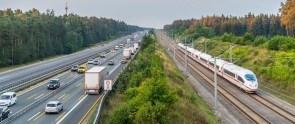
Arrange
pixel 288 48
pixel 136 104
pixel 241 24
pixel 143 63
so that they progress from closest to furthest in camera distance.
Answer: pixel 136 104 → pixel 143 63 → pixel 288 48 → pixel 241 24

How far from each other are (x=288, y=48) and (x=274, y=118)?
1405 inches

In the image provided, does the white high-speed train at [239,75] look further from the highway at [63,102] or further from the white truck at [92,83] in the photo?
the highway at [63,102]

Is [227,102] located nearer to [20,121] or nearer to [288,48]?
[20,121]

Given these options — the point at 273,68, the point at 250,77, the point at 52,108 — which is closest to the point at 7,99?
the point at 52,108

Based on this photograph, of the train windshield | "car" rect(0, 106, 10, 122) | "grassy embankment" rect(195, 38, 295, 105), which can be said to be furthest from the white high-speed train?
"car" rect(0, 106, 10, 122)

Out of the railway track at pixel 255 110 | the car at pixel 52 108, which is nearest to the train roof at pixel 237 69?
the railway track at pixel 255 110

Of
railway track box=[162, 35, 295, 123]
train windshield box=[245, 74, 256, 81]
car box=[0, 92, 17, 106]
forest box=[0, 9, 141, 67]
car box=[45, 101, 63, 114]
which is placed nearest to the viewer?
railway track box=[162, 35, 295, 123]

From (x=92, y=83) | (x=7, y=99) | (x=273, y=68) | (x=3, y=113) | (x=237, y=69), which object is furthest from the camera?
(x=273, y=68)

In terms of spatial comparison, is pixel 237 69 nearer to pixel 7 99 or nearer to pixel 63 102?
pixel 63 102

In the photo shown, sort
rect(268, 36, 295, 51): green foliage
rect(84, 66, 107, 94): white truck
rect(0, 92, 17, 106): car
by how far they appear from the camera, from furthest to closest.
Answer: rect(268, 36, 295, 51): green foliage
rect(84, 66, 107, 94): white truck
rect(0, 92, 17, 106): car

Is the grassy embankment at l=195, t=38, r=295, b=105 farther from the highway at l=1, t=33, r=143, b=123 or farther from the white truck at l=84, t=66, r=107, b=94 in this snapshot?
the highway at l=1, t=33, r=143, b=123

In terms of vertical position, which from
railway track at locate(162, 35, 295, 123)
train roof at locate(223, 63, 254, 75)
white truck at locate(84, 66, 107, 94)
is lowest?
railway track at locate(162, 35, 295, 123)

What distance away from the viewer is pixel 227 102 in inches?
1785

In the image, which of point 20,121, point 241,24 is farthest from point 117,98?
point 241,24
